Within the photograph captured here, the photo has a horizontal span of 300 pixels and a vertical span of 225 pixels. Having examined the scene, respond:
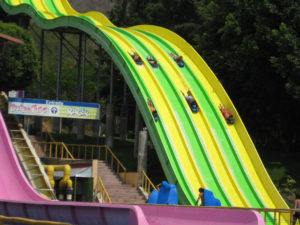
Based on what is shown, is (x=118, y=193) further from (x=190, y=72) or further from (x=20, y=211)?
(x=20, y=211)

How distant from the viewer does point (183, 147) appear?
25.6 meters

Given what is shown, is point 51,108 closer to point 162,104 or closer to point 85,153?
point 85,153

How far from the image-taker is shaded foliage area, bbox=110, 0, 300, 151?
28672 millimetres

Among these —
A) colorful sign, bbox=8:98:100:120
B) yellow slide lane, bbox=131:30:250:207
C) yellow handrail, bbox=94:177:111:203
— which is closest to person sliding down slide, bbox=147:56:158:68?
yellow slide lane, bbox=131:30:250:207

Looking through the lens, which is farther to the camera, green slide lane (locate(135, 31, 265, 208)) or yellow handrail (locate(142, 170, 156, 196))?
yellow handrail (locate(142, 170, 156, 196))

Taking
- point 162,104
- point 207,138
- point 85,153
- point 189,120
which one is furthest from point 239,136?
point 85,153

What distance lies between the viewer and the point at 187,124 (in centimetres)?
2694

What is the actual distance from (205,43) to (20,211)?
21028 millimetres

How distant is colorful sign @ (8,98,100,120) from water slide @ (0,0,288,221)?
Answer: 2126 mm

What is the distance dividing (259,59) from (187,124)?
6078 mm

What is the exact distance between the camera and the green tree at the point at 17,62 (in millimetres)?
30688

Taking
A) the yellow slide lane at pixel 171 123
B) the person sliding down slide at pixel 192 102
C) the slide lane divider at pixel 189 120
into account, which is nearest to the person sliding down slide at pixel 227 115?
the person sliding down slide at pixel 192 102

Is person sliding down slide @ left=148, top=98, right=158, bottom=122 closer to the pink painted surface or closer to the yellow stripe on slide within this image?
the yellow stripe on slide

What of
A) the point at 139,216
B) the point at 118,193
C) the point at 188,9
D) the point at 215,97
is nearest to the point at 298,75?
the point at 215,97
